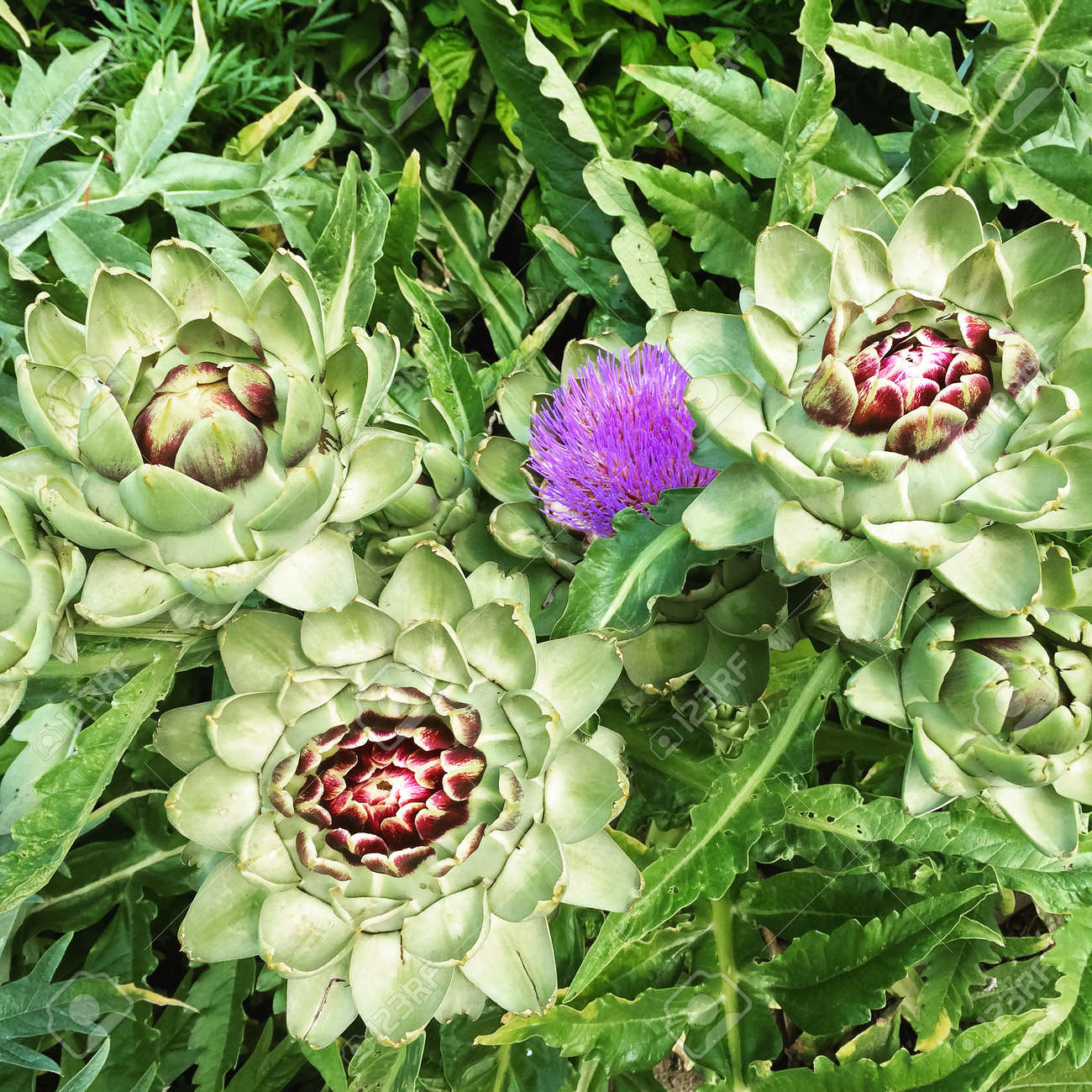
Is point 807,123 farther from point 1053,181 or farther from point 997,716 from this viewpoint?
point 997,716

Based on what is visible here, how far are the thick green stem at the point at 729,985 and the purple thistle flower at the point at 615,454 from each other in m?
0.47

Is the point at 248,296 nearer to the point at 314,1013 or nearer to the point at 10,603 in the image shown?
the point at 10,603

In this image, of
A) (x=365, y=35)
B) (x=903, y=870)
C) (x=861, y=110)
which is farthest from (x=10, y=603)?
(x=861, y=110)

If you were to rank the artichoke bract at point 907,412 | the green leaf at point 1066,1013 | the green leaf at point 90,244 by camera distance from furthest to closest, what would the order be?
the green leaf at point 90,244, the green leaf at point 1066,1013, the artichoke bract at point 907,412

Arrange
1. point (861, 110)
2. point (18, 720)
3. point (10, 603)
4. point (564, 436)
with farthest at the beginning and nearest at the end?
point (861, 110) < point (18, 720) < point (564, 436) < point (10, 603)

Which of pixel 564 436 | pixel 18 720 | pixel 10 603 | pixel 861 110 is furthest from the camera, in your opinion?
pixel 861 110

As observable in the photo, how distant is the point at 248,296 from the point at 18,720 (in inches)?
29.6

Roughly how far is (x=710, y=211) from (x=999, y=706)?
635mm

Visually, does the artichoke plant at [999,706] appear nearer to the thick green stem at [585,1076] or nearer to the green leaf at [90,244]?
the thick green stem at [585,1076]

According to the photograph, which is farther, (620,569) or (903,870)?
(903,870)

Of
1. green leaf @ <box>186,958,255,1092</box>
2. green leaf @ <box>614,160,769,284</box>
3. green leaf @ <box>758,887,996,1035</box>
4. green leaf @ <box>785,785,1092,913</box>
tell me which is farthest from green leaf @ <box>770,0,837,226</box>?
green leaf @ <box>186,958,255,1092</box>

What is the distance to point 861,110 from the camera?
1413mm

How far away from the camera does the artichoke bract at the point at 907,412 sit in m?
0.68

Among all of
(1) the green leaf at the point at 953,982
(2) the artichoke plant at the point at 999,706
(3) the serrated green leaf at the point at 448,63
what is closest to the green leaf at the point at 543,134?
(3) the serrated green leaf at the point at 448,63
